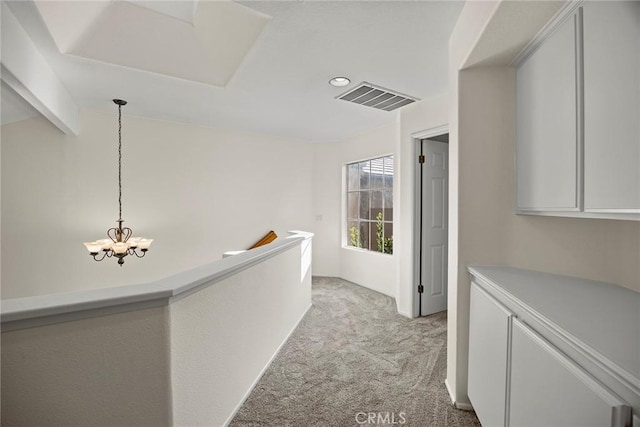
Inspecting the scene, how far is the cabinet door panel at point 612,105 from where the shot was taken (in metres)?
1.04

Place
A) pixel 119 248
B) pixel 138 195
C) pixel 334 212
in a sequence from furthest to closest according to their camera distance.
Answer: pixel 334 212 < pixel 138 195 < pixel 119 248

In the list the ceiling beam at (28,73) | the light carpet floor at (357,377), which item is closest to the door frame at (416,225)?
the light carpet floor at (357,377)

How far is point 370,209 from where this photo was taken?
4.69 m

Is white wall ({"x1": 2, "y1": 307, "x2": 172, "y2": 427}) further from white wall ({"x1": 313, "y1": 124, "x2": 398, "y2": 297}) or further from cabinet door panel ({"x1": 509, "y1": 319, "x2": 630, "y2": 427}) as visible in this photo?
white wall ({"x1": 313, "y1": 124, "x2": 398, "y2": 297})

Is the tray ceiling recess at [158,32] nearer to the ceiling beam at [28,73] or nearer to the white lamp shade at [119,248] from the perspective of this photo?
the ceiling beam at [28,73]

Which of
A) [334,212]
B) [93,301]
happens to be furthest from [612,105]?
[334,212]

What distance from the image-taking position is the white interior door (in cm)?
344

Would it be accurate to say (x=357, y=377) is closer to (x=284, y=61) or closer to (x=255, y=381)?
(x=255, y=381)

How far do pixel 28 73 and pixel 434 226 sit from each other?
3855 millimetres

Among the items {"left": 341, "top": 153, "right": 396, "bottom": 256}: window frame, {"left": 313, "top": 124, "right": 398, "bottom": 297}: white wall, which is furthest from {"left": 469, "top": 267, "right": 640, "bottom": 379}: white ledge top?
{"left": 313, "top": 124, "right": 398, "bottom": 297}: white wall

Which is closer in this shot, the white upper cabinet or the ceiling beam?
the white upper cabinet

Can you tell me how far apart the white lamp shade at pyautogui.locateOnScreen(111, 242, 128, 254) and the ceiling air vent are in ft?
8.58

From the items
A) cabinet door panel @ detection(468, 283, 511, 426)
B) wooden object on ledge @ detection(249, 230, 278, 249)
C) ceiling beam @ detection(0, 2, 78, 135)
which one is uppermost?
ceiling beam @ detection(0, 2, 78, 135)

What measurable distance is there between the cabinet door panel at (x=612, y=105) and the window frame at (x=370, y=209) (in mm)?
2775
